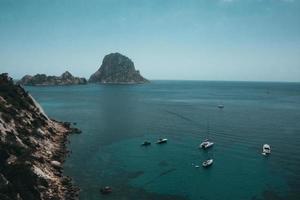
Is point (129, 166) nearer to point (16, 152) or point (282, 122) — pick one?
point (16, 152)

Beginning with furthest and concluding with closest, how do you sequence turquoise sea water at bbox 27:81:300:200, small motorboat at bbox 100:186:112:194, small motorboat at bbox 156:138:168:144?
small motorboat at bbox 156:138:168:144 → turquoise sea water at bbox 27:81:300:200 → small motorboat at bbox 100:186:112:194

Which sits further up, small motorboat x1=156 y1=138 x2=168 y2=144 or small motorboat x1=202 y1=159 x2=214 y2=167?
small motorboat x1=156 y1=138 x2=168 y2=144

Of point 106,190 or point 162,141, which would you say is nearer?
point 106,190

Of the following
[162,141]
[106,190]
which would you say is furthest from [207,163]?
[106,190]

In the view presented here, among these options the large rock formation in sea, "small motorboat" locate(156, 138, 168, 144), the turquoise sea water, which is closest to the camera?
the large rock formation in sea

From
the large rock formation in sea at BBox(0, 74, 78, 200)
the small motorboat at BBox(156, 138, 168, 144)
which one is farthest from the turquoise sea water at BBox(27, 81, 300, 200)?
the large rock formation in sea at BBox(0, 74, 78, 200)

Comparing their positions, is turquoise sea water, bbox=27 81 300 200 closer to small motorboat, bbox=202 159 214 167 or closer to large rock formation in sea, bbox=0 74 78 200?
small motorboat, bbox=202 159 214 167

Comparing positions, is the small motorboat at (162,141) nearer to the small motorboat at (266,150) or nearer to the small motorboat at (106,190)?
the small motorboat at (266,150)

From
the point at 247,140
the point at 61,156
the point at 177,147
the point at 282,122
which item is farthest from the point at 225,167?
the point at 282,122

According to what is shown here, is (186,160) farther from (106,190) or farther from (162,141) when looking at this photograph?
(106,190)
